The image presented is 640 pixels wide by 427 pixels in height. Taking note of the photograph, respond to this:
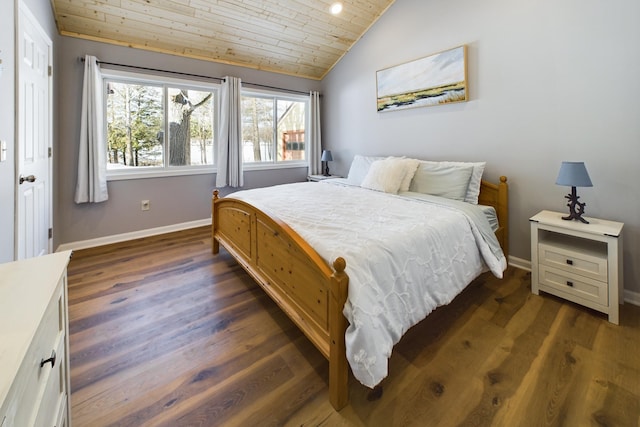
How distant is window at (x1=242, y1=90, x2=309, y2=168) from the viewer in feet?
15.5

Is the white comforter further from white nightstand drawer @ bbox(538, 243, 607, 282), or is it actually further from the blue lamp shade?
the blue lamp shade

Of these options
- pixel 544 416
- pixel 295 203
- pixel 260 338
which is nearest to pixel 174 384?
pixel 260 338

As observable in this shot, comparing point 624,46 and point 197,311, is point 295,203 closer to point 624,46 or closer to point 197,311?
point 197,311

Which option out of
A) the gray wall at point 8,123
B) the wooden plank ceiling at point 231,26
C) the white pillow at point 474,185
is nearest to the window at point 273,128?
the wooden plank ceiling at point 231,26

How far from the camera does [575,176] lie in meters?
2.14

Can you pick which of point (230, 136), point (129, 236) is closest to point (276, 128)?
point (230, 136)

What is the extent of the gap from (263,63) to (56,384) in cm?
447

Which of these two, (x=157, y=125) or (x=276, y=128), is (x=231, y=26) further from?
(x=276, y=128)

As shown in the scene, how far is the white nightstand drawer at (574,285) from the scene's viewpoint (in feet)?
6.68

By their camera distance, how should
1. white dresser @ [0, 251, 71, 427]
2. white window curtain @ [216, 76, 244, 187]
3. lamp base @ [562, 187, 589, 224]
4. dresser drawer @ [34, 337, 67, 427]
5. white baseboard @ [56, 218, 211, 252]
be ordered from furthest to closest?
white window curtain @ [216, 76, 244, 187], white baseboard @ [56, 218, 211, 252], lamp base @ [562, 187, 589, 224], dresser drawer @ [34, 337, 67, 427], white dresser @ [0, 251, 71, 427]

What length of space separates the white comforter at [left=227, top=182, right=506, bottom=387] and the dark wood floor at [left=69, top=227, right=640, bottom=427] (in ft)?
0.89

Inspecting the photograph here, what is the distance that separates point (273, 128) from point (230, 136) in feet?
3.27

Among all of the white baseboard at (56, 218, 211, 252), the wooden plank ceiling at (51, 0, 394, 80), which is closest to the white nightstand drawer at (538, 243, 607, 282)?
the wooden plank ceiling at (51, 0, 394, 80)

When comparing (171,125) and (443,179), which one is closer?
(443,179)
